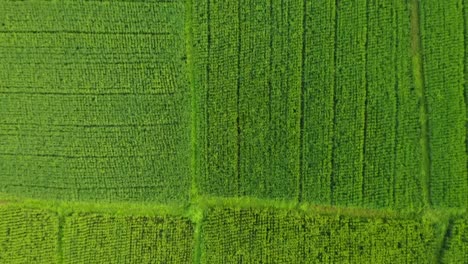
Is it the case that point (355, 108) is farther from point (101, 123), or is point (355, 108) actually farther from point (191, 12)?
point (101, 123)

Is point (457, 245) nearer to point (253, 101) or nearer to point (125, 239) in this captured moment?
point (253, 101)

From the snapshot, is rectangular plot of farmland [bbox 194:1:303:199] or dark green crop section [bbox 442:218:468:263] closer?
dark green crop section [bbox 442:218:468:263]

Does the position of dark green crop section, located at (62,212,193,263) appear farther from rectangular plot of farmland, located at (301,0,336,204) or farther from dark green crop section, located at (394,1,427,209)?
dark green crop section, located at (394,1,427,209)

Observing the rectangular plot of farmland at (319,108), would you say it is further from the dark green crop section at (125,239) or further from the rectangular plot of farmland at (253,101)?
the dark green crop section at (125,239)

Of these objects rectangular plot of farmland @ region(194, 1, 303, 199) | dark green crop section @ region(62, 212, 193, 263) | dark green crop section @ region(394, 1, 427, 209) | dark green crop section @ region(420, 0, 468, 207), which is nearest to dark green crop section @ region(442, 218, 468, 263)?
dark green crop section @ region(420, 0, 468, 207)

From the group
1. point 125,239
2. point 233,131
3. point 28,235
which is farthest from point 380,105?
point 28,235

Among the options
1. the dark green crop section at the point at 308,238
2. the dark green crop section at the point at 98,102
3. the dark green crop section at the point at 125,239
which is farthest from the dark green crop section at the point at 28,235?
the dark green crop section at the point at 308,238
